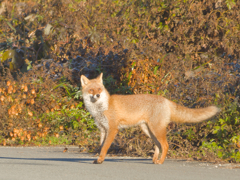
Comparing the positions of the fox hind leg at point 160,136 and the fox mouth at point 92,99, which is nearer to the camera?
the fox hind leg at point 160,136

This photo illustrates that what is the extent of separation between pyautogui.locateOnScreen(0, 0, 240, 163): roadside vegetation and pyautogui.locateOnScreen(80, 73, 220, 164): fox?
30.4 inches

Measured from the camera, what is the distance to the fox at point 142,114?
628cm

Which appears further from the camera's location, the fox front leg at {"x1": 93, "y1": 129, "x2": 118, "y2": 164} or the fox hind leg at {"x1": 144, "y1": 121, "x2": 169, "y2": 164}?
the fox hind leg at {"x1": 144, "y1": 121, "x2": 169, "y2": 164}

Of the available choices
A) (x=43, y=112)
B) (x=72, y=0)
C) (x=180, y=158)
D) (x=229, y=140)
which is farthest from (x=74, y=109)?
(x=72, y=0)

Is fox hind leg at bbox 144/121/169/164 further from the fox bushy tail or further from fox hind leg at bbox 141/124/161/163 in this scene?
the fox bushy tail

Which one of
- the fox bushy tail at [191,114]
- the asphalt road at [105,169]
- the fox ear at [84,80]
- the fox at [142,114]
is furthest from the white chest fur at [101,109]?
the fox bushy tail at [191,114]

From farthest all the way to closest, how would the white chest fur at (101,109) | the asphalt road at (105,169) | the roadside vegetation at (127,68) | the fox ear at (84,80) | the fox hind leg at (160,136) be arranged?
the roadside vegetation at (127,68)
the fox ear at (84,80)
the white chest fur at (101,109)
the fox hind leg at (160,136)
the asphalt road at (105,169)

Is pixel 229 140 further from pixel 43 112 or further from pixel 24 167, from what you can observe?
pixel 43 112

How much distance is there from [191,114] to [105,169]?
6.26 feet

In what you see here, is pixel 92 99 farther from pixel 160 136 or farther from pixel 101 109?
pixel 160 136

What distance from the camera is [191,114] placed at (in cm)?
640

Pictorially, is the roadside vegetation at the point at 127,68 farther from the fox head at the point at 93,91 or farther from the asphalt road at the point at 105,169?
the fox head at the point at 93,91

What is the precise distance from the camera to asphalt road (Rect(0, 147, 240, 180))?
197 inches

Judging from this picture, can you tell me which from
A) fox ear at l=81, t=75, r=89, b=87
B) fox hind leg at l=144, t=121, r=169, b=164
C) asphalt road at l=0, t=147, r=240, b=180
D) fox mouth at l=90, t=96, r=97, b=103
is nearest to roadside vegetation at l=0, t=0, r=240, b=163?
asphalt road at l=0, t=147, r=240, b=180
